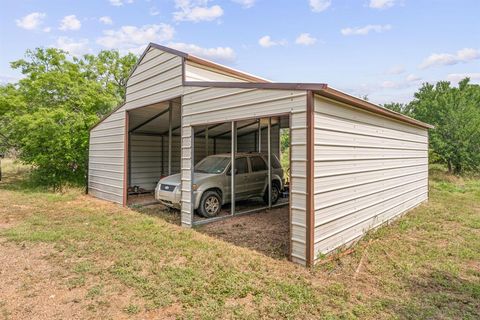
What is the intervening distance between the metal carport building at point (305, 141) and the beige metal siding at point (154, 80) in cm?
3

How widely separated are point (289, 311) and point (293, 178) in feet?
6.61

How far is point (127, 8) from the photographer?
8.62 m

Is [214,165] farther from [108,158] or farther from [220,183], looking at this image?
[108,158]

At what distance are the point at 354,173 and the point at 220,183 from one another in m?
3.52

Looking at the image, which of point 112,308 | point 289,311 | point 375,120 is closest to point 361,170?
point 375,120

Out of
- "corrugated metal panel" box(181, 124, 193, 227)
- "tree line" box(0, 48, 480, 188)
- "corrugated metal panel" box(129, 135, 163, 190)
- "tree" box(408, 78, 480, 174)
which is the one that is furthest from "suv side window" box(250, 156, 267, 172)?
"tree" box(408, 78, 480, 174)

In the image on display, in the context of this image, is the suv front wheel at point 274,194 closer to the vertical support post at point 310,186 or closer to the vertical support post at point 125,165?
the vertical support post at point 310,186

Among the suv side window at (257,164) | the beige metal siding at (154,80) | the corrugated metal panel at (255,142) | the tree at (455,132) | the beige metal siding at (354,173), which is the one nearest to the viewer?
the beige metal siding at (354,173)

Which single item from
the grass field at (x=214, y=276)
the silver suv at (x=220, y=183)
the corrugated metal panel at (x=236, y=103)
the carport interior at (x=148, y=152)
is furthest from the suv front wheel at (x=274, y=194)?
the carport interior at (x=148, y=152)

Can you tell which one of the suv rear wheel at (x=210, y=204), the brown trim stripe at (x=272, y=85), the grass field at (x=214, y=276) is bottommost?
the grass field at (x=214, y=276)

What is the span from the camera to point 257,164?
848cm

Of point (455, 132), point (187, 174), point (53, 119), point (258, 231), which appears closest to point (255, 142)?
point (187, 174)

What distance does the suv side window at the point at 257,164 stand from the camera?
8366 mm

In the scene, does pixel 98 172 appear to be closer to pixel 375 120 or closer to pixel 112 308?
pixel 112 308
